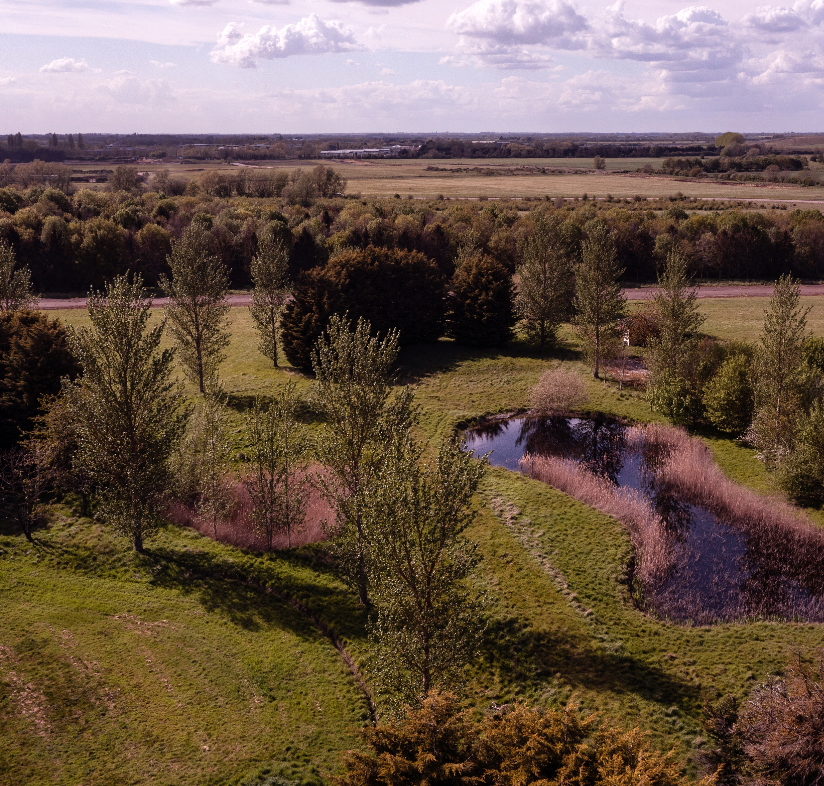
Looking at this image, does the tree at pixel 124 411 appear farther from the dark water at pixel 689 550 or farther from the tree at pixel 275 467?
the dark water at pixel 689 550

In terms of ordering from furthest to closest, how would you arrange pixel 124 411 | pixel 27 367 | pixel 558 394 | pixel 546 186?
pixel 546 186 < pixel 558 394 < pixel 27 367 < pixel 124 411

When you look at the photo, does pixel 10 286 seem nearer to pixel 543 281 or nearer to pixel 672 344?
pixel 543 281

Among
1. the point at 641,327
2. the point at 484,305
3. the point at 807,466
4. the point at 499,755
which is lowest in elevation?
the point at 499,755

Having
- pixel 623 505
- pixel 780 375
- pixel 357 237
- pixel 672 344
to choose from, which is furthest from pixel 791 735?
pixel 357 237

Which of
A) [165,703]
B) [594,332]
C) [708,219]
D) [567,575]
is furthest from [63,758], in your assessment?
[708,219]

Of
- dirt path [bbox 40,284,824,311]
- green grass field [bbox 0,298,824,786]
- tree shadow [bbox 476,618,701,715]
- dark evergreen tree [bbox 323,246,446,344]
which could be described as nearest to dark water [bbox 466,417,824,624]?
green grass field [bbox 0,298,824,786]

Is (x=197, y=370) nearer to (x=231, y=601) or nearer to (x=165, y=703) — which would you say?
(x=231, y=601)

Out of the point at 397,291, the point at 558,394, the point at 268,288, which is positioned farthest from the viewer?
the point at 397,291
